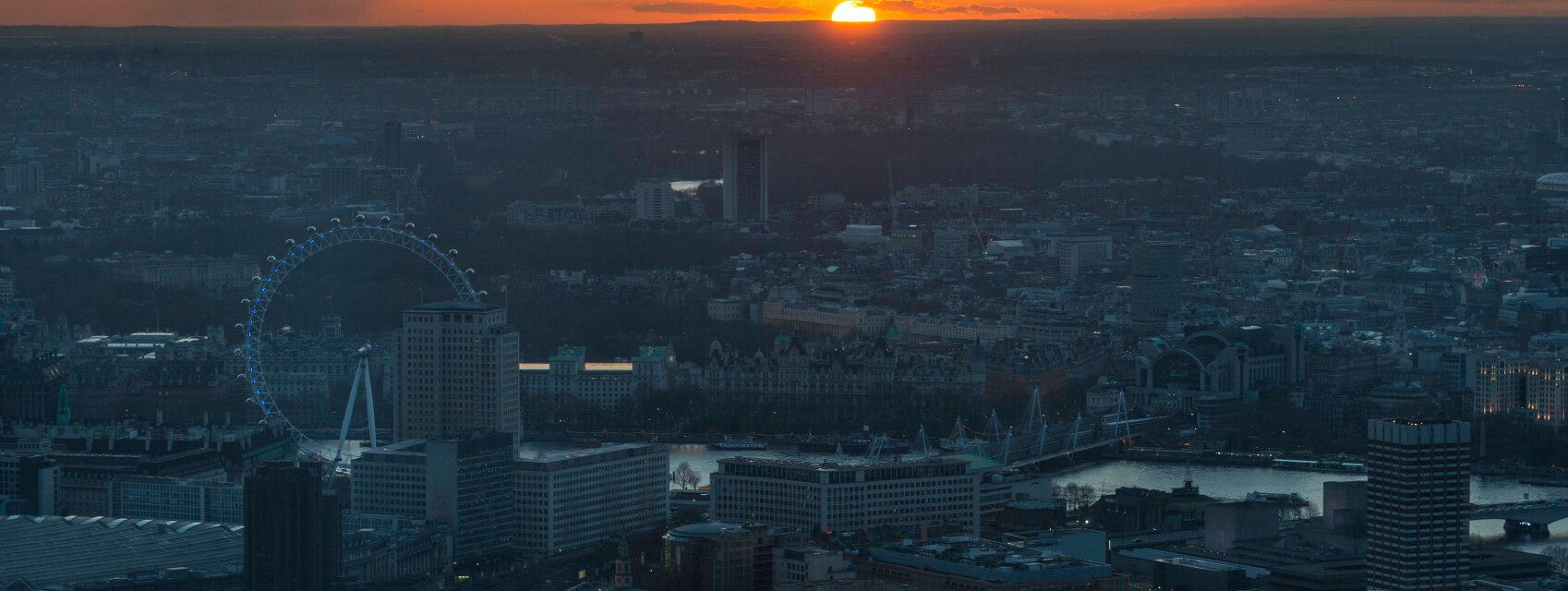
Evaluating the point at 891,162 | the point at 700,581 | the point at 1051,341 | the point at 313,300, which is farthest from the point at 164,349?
the point at 891,162

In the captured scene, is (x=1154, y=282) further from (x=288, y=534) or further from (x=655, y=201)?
(x=288, y=534)

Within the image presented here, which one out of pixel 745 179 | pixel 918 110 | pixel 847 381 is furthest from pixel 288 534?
pixel 918 110

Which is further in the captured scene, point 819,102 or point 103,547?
point 819,102

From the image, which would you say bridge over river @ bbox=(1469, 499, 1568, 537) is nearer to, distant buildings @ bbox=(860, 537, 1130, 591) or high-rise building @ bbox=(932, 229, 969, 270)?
distant buildings @ bbox=(860, 537, 1130, 591)

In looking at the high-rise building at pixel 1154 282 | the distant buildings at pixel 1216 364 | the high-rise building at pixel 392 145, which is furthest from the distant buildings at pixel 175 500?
the high-rise building at pixel 392 145

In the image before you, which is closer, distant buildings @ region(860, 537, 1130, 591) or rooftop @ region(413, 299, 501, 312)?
distant buildings @ region(860, 537, 1130, 591)

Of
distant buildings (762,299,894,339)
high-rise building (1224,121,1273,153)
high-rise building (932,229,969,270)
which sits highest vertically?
high-rise building (1224,121,1273,153)

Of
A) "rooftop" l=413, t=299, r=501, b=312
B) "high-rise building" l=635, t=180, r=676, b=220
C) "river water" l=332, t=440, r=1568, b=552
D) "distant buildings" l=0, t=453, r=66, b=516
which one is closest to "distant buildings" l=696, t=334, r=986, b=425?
"river water" l=332, t=440, r=1568, b=552
